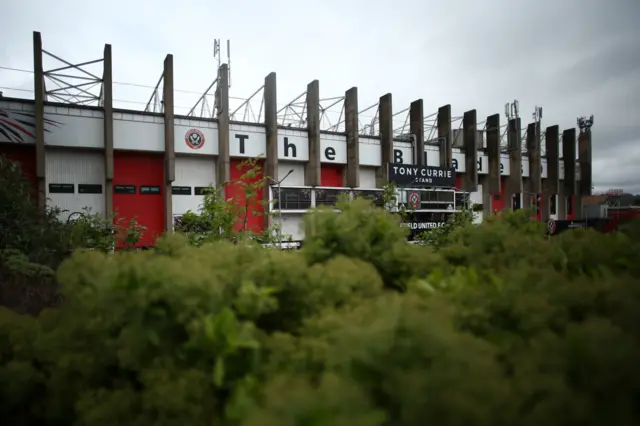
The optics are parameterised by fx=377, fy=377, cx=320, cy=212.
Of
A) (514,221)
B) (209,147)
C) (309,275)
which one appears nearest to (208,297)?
(309,275)

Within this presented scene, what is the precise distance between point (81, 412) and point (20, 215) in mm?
4785

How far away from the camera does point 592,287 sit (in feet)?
5.29

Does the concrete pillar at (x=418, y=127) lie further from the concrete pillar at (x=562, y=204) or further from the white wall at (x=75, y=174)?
the white wall at (x=75, y=174)

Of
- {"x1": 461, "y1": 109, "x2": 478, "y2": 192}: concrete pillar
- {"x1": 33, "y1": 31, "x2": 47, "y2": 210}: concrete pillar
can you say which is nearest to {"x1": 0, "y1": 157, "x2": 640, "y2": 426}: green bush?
{"x1": 33, "y1": 31, "x2": 47, "y2": 210}: concrete pillar

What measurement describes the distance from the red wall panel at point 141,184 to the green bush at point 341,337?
75.3 ft

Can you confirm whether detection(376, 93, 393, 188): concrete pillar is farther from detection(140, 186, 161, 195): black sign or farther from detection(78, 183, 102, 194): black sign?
detection(78, 183, 102, 194): black sign

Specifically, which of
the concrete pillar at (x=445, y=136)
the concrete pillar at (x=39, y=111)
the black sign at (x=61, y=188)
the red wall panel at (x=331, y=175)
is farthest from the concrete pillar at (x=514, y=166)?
the concrete pillar at (x=39, y=111)

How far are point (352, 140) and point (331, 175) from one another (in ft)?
10.7

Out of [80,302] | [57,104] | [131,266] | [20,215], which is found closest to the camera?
[131,266]

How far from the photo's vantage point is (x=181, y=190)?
990 inches

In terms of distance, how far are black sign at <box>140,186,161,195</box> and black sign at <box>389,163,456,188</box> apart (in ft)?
51.1

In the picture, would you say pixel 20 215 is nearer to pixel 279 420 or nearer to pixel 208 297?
pixel 208 297

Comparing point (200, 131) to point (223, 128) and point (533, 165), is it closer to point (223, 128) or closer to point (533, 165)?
point (223, 128)

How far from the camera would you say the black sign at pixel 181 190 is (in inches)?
980
